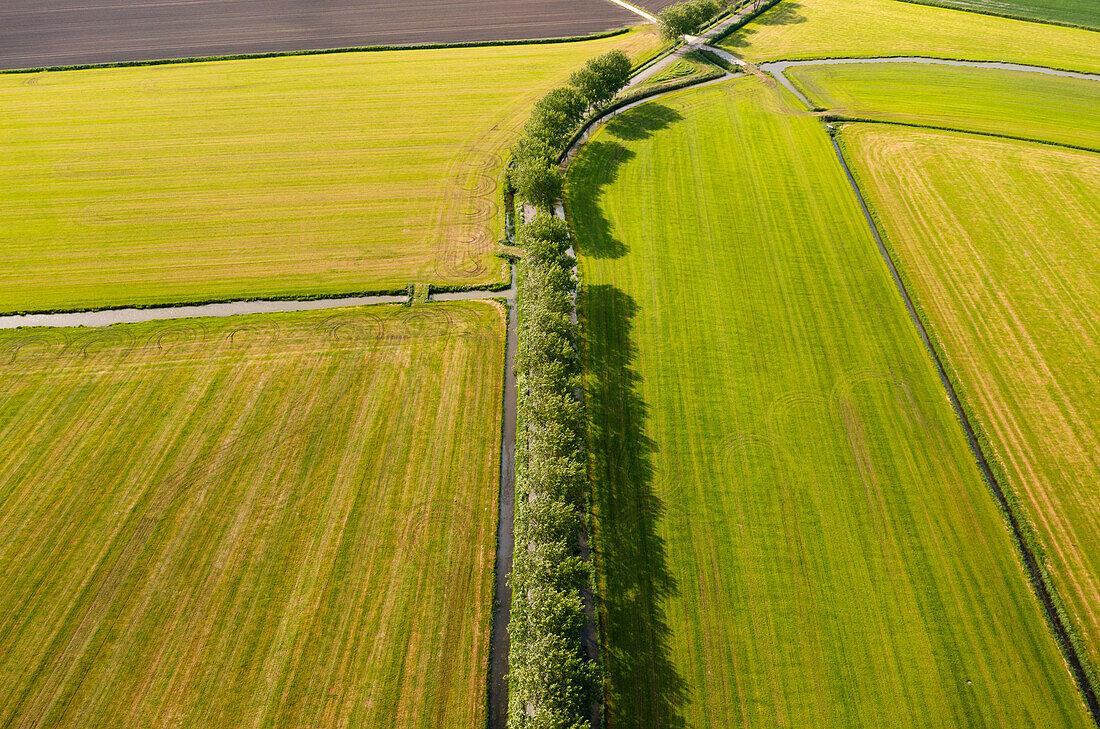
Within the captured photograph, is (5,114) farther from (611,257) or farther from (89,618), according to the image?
(611,257)

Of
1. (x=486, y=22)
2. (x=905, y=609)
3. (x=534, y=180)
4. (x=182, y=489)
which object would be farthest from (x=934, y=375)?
(x=486, y=22)

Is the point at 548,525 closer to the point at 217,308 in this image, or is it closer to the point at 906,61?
the point at 217,308

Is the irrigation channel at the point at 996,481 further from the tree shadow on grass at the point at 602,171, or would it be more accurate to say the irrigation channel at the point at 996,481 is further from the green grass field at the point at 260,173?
the green grass field at the point at 260,173

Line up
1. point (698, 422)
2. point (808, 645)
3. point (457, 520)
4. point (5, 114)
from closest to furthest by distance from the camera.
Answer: point (808, 645)
point (457, 520)
point (698, 422)
point (5, 114)

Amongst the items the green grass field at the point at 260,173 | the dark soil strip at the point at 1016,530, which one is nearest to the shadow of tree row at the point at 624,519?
the green grass field at the point at 260,173

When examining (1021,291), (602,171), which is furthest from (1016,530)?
(602,171)
